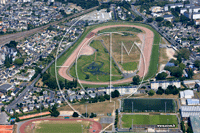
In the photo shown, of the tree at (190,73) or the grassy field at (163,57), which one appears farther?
the grassy field at (163,57)

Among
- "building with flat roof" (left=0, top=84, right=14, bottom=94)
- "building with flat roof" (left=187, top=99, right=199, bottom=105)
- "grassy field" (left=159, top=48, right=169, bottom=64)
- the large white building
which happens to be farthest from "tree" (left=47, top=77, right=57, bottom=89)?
"grassy field" (left=159, top=48, right=169, bottom=64)

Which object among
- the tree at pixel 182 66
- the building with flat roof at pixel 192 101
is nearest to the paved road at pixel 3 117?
the building with flat roof at pixel 192 101

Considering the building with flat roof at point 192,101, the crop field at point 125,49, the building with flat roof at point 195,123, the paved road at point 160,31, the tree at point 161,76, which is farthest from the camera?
the paved road at point 160,31

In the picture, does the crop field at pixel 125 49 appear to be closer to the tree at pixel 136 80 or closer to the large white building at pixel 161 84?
the tree at pixel 136 80

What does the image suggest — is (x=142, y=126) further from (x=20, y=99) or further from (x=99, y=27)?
(x=99, y=27)

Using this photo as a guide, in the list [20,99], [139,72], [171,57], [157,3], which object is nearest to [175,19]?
[157,3]

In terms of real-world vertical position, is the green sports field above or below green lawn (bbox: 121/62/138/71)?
below

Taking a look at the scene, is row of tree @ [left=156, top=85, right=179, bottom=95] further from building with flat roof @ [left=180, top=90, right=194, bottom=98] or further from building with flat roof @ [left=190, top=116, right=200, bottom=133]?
building with flat roof @ [left=190, top=116, right=200, bottom=133]
